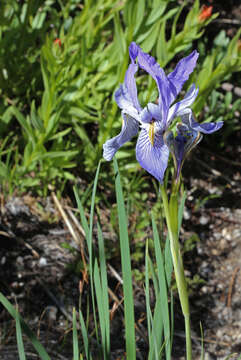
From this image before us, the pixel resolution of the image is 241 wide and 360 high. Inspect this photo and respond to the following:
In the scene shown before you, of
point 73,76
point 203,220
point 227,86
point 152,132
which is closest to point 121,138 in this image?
point 152,132

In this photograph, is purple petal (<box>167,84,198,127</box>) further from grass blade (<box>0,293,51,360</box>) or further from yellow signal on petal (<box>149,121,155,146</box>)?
grass blade (<box>0,293,51,360</box>)

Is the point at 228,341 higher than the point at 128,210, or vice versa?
the point at 128,210

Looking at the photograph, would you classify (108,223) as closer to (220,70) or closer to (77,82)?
(77,82)

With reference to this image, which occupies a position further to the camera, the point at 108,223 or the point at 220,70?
the point at 108,223

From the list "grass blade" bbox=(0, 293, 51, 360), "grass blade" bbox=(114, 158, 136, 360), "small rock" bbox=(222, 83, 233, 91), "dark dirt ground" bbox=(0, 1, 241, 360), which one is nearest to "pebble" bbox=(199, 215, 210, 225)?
"dark dirt ground" bbox=(0, 1, 241, 360)

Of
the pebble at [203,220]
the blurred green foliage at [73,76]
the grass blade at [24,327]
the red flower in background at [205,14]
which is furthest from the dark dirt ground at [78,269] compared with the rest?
the red flower in background at [205,14]

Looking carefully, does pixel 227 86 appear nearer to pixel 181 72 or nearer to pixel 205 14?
pixel 205 14

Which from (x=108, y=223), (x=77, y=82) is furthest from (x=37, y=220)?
(x=77, y=82)
